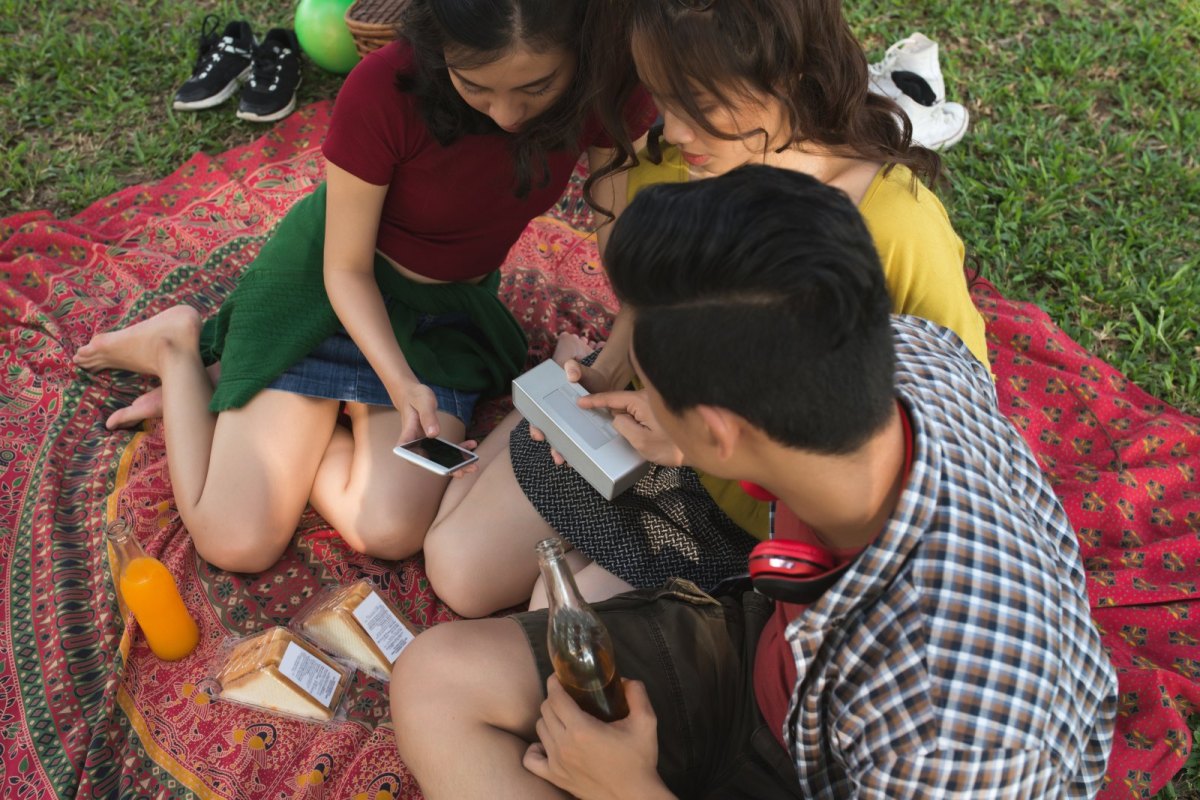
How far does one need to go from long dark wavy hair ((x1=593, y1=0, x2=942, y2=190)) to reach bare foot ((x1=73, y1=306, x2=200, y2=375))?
1.44m

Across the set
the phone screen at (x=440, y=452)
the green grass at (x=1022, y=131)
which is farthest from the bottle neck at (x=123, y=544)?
the green grass at (x=1022, y=131)

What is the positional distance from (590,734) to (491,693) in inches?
10.7

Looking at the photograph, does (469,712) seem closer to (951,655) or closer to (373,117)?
(951,655)

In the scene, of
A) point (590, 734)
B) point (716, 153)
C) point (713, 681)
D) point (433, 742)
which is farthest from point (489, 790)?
point (716, 153)

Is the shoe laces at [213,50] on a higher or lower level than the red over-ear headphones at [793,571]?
lower

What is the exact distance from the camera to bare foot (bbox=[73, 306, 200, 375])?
286 cm

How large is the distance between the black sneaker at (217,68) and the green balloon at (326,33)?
0.81ft

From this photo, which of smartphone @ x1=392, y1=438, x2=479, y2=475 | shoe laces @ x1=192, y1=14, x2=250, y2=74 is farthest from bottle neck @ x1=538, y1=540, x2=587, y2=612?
shoe laces @ x1=192, y1=14, x2=250, y2=74

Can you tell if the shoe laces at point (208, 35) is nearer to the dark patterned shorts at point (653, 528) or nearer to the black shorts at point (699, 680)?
the dark patterned shorts at point (653, 528)

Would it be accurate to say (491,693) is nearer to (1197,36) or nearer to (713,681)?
(713,681)

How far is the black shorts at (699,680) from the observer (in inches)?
71.0

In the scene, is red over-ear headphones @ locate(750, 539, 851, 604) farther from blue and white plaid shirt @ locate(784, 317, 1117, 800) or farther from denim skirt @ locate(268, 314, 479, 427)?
denim skirt @ locate(268, 314, 479, 427)

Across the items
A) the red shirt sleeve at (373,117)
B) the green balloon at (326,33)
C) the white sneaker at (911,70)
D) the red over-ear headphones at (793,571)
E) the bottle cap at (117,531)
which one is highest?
the red shirt sleeve at (373,117)

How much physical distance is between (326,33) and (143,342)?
1.65 meters
